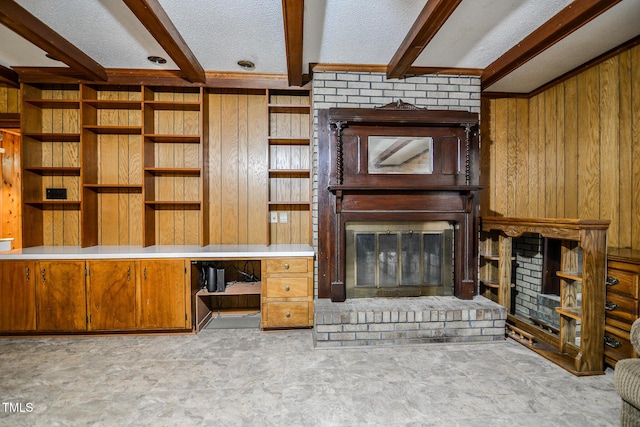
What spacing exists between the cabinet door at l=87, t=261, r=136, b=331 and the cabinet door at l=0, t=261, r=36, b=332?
1.60 feet

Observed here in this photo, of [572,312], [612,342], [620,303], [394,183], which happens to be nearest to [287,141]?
[394,183]

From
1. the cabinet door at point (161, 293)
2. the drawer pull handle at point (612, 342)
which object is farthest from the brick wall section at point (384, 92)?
the drawer pull handle at point (612, 342)

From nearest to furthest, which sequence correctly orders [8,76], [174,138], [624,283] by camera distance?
[624,283]
[8,76]
[174,138]

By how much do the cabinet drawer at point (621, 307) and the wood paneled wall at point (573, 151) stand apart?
707mm

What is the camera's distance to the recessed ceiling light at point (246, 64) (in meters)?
2.82

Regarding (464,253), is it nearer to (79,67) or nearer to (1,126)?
(79,67)

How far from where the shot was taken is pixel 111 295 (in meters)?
2.73

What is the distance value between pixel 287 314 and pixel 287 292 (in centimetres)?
21

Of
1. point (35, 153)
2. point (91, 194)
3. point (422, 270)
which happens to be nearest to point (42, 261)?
point (91, 194)

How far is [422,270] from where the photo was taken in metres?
2.97

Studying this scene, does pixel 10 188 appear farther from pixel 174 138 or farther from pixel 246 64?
pixel 246 64

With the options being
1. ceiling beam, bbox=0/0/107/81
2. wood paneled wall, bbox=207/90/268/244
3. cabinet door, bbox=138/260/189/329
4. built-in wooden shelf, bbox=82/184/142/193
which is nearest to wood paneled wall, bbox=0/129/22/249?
built-in wooden shelf, bbox=82/184/142/193

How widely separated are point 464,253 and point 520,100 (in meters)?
2.05

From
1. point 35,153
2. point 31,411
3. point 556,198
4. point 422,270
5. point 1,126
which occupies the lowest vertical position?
point 31,411
